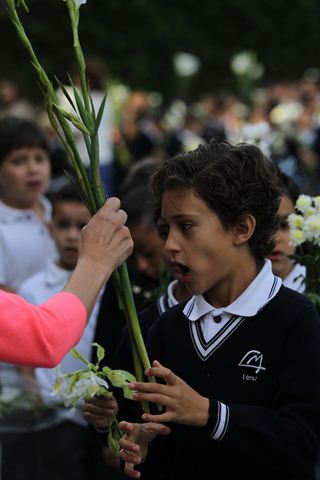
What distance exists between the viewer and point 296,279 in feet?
12.5

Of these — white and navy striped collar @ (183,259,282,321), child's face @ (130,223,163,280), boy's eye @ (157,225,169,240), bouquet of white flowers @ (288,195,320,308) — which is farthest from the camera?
child's face @ (130,223,163,280)

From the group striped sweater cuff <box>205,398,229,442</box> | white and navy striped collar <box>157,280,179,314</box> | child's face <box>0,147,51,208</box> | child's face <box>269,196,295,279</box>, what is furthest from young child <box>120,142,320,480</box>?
child's face <box>0,147,51,208</box>

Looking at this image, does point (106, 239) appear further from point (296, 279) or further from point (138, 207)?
point (138, 207)

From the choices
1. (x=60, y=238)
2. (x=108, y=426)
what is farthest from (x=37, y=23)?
(x=108, y=426)

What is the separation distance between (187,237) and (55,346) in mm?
476

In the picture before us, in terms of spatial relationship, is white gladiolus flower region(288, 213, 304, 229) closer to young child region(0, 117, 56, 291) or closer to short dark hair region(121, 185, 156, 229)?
short dark hair region(121, 185, 156, 229)

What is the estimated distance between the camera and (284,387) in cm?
286

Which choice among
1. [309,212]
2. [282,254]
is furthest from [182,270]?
[282,254]

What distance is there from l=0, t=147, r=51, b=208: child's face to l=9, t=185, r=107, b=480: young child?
1.73 ft

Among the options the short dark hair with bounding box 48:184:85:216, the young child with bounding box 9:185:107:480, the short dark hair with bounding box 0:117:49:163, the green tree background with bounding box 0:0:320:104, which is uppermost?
the green tree background with bounding box 0:0:320:104

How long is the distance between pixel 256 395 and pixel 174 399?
11.6 inches

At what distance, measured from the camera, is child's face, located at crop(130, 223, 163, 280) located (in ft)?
15.4

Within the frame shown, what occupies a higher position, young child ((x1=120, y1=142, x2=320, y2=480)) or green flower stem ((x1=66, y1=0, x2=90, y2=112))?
green flower stem ((x1=66, y1=0, x2=90, y2=112))

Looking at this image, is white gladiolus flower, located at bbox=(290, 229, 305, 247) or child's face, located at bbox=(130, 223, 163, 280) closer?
white gladiolus flower, located at bbox=(290, 229, 305, 247)
